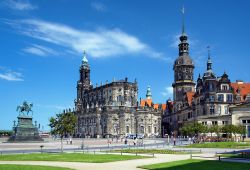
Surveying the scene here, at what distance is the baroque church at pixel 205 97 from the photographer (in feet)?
330

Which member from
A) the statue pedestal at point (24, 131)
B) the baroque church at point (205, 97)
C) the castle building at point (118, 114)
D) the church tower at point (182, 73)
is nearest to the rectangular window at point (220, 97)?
the baroque church at point (205, 97)

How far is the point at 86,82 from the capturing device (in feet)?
583

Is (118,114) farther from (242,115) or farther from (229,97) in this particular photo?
(242,115)

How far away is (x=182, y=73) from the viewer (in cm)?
13438

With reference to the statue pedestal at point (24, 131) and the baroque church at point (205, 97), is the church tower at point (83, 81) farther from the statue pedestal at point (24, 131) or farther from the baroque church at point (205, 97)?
the statue pedestal at point (24, 131)

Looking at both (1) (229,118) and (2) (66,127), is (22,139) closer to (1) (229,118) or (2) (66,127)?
(2) (66,127)

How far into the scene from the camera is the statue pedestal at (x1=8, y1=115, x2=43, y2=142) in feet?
294

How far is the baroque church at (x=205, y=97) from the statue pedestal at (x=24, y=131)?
44.4 metres

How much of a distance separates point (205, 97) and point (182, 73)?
26604 mm

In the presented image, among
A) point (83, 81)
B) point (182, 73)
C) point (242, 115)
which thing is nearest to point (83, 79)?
point (83, 81)

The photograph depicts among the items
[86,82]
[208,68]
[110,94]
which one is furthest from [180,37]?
[86,82]

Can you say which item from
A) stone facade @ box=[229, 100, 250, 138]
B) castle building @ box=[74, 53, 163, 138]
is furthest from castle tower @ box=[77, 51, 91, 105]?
stone facade @ box=[229, 100, 250, 138]

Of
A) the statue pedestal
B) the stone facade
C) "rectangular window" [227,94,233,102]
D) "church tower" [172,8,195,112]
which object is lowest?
the statue pedestal

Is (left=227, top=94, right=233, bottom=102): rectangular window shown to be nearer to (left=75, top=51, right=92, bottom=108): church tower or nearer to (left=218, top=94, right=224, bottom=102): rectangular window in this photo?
(left=218, top=94, right=224, bottom=102): rectangular window
